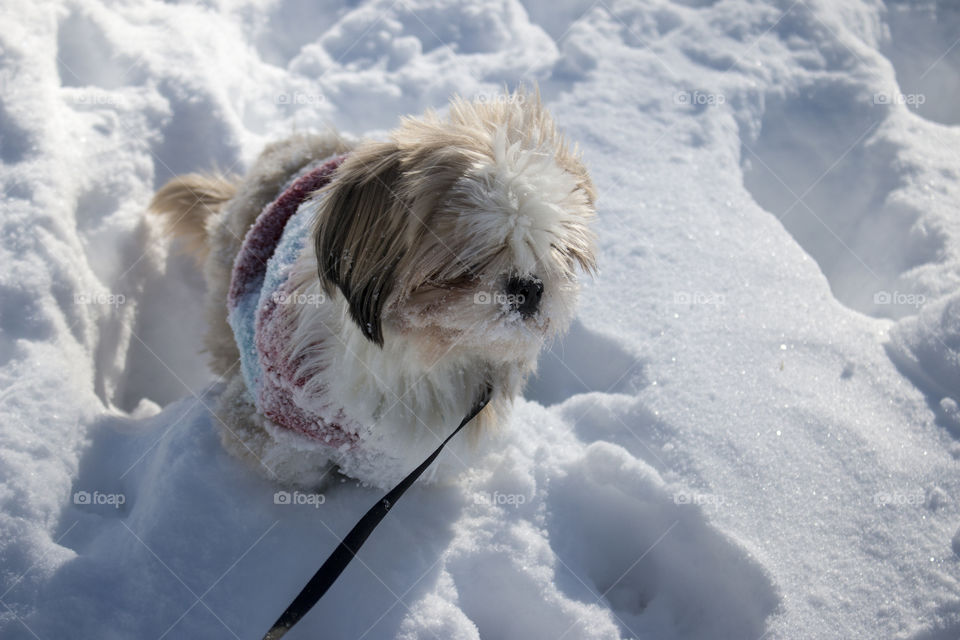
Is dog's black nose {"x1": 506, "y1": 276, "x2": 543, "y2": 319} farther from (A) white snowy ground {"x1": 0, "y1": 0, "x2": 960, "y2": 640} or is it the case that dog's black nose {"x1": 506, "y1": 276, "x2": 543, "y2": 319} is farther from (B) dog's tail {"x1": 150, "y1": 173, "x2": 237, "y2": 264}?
(B) dog's tail {"x1": 150, "y1": 173, "x2": 237, "y2": 264}

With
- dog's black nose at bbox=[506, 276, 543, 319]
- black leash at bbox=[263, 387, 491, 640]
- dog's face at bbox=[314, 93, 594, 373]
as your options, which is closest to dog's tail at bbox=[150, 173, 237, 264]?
dog's face at bbox=[314, 93, 594, 373]

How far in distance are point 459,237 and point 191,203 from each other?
175 centimetres

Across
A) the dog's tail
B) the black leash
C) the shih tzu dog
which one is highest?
the shih tzu dog

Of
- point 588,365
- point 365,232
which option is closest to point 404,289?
point 365,232

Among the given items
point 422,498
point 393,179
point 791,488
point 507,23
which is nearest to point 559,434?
point 422,498

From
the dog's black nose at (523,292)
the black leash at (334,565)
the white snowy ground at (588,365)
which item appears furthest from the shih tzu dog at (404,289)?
the white snowy ground at (588,365)

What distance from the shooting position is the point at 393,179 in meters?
1.59

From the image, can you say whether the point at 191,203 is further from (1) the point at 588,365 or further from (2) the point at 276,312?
(1) the point at 588,365

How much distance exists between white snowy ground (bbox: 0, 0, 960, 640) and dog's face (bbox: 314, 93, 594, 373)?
898 millimetres

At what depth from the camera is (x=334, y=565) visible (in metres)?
1.78

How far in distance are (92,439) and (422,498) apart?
1209mm

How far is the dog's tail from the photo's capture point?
2.75m

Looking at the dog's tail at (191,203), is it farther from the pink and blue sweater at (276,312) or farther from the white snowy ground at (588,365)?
the pink and blue sweater at (276,312)

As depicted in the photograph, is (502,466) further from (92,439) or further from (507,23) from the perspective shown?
(507,23)
